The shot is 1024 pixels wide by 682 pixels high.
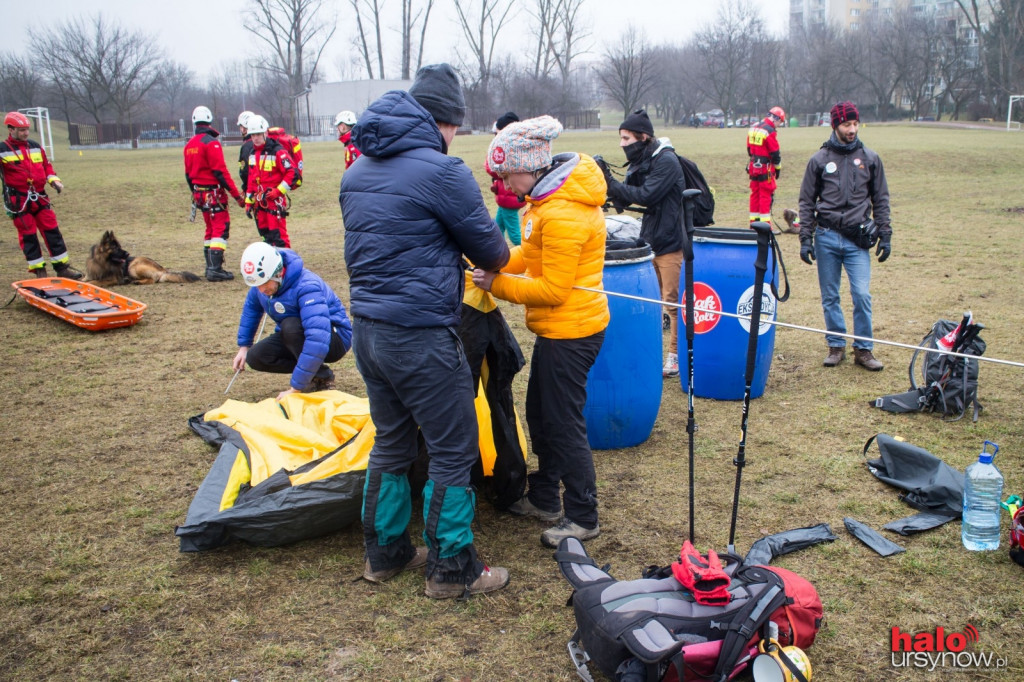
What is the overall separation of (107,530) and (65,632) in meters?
0.83

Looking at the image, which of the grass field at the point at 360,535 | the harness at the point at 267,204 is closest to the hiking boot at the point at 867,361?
the grass field at the point at 360,535

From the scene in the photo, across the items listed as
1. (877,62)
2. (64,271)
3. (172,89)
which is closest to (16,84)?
(172,89)

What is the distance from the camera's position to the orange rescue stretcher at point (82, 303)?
24.4 feet

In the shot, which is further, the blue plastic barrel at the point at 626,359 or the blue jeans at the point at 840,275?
the blue jeans at the point at 840,275

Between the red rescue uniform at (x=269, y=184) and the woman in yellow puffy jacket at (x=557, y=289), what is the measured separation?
6.52 m

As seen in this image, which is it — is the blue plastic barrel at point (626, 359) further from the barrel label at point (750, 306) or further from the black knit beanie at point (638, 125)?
the black knit beanie at point (638, 125)

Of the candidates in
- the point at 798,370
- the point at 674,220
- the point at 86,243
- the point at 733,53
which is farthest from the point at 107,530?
the point at 733,53

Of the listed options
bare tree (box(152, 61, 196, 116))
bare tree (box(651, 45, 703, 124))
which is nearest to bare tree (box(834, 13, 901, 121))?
bare tree (box(651, 45, 703, 124))

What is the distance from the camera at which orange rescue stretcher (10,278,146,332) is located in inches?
292

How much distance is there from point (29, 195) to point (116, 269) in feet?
4.17

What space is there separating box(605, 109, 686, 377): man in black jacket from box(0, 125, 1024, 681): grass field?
0.99 metres

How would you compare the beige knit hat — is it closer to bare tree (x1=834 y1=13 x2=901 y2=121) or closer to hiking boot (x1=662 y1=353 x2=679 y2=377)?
hiking boot (x1=662 y1=353 x2=679 y2=377)

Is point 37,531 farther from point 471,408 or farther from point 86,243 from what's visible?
point 86,243

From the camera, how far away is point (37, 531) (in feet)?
12.4
